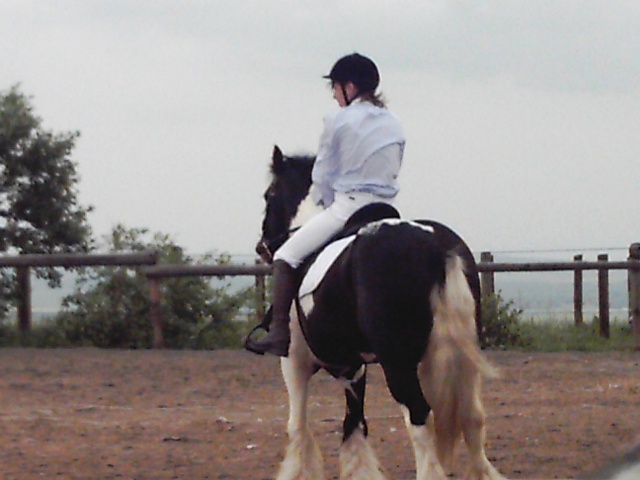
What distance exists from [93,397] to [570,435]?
466 centimetres

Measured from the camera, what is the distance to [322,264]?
5250 millimetres

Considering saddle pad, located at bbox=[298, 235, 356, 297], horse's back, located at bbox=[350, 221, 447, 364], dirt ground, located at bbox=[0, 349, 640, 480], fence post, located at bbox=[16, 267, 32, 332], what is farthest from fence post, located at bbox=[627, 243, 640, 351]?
horse's back, located at bbox=[350, 221, 447, 364]

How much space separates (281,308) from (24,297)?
10121 mm

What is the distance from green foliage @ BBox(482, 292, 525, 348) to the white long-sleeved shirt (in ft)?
28.9

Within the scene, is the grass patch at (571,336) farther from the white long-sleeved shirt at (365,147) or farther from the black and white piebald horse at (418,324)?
the black and white piebald horse at (418,324)

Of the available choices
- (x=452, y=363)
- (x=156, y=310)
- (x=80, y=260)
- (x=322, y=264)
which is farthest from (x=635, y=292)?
(x=452, y=363)

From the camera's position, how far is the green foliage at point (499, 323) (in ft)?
46.4

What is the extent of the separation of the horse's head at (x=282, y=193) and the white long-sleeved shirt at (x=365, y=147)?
0.77 m

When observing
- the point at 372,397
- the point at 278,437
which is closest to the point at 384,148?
the point at 278,437

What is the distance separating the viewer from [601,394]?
398 inches

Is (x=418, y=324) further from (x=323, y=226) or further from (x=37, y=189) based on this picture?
(x=37, y=189)

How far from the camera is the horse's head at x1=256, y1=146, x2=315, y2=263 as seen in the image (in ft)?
20.6

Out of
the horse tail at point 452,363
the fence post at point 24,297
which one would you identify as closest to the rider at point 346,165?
the horse tail at point 452,363

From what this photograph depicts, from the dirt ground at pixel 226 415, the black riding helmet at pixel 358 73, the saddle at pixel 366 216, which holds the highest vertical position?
the black riding helmet at pixel 358 73
